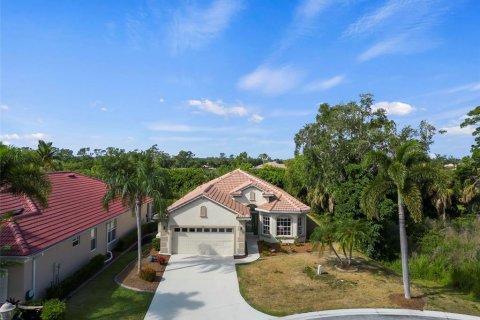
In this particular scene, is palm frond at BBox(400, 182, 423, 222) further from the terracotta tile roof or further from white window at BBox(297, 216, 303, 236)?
white window at BBox(297, 216, 303, 236)

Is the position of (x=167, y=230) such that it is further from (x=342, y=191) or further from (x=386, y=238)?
(x=386, y=238)

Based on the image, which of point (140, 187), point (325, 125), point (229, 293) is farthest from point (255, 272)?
point (325, 125)

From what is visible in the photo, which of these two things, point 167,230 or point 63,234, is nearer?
point 63,234

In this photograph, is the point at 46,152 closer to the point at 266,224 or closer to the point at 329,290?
the point at 266,224

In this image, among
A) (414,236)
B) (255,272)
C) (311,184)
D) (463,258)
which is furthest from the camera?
(311,184)

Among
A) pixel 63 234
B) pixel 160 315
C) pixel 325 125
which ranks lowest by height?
pixel 160 315

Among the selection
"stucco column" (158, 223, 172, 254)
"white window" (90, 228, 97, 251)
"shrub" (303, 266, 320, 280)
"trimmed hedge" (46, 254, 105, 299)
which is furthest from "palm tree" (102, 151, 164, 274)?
"shrub" (303, 266, 320, 280)

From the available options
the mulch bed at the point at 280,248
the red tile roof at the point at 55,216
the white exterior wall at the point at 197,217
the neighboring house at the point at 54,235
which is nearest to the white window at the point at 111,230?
the neighboring house at the point at 54,235
